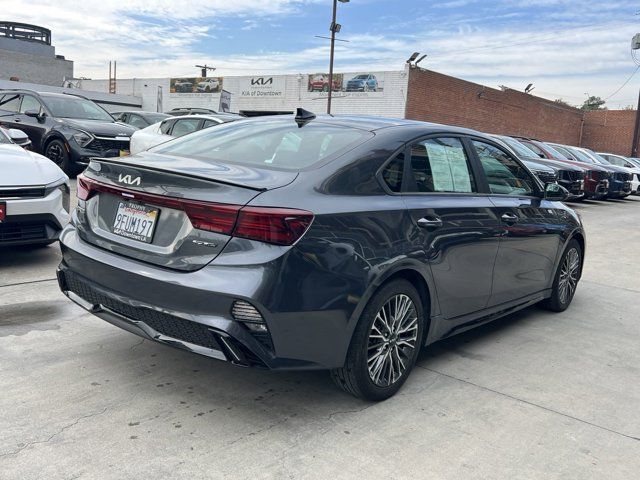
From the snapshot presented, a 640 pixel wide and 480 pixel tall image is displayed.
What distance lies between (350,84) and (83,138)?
22.5 m

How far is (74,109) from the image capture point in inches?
485

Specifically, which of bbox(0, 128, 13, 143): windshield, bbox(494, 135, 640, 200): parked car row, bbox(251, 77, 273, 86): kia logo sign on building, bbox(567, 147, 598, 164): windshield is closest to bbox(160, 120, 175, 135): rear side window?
bbox(0, 128, 13, 143): windshield

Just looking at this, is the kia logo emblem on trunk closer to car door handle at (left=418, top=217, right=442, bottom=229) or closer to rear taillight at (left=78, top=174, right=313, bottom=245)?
rear taillight at (left=78, top=174, right=313, bottom=245)

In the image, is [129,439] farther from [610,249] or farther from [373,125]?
[610,249]

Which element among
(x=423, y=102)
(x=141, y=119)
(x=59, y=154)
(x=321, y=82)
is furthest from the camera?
(x=321, y=82)

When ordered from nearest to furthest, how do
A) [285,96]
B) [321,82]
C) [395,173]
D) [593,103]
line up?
[395,173], [321,82], [285,96], [593,103]

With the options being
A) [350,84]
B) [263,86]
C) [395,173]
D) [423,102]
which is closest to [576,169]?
[395,173]

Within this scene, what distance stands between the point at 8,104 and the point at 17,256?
786cm

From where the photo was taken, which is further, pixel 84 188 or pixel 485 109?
pixel 485 109

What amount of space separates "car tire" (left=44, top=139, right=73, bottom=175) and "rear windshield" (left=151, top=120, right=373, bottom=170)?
779 cm

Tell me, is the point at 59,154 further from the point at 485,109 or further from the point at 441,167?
the point at 485,109

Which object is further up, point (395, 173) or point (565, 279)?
point (395, 173)

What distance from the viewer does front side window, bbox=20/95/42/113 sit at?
39.5ft

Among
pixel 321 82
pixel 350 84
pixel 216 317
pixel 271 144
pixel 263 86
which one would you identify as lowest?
pixel 216 317
